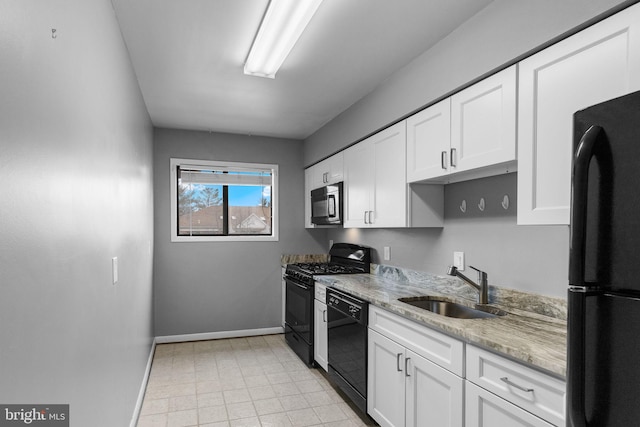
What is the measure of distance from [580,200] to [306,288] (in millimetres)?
3113

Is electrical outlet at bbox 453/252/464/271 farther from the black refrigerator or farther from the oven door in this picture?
the black refrigerator

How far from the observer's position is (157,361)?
3949 millimetres

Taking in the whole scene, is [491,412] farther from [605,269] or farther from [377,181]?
[377,181]

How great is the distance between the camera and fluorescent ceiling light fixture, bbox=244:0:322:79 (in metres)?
1.96

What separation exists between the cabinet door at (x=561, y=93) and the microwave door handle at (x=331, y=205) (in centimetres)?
233

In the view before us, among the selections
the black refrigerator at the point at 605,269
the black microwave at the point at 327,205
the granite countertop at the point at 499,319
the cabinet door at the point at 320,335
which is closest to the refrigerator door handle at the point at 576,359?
the black refrigerator at the point at 605,269

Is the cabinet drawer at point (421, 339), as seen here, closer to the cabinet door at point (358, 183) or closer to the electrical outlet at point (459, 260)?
the electrical outlet at point (459, 260)

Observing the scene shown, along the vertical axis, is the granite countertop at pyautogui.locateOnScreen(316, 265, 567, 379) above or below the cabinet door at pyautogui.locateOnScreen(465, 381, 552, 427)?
above

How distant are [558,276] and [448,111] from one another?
3.56 feet

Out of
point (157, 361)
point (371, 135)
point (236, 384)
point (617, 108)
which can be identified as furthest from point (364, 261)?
point (617, 108)

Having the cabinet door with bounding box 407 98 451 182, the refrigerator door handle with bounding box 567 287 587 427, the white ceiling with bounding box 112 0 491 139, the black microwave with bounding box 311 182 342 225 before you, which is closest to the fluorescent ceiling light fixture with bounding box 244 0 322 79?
the white ceiling with bounding box 112 0 491 139

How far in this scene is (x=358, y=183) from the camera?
357 centimetres

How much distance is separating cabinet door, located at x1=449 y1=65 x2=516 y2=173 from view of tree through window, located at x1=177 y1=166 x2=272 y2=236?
317cm

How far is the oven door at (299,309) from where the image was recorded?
3.79 meters
